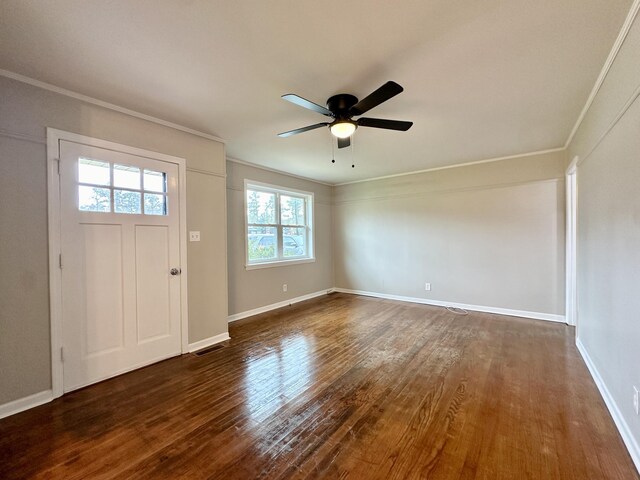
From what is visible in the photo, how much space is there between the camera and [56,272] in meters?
2.27

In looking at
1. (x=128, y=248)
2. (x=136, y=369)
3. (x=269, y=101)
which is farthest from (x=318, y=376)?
(x=269, y=101)

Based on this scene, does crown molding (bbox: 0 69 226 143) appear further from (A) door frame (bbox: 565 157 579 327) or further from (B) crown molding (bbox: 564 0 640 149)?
(A) door frame (bbox: 565 157 579 327)

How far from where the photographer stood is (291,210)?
5.55m

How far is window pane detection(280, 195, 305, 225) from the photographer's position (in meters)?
5.33

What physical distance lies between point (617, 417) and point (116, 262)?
4.09 meters

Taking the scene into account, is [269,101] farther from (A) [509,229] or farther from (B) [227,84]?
(A) [509,229]

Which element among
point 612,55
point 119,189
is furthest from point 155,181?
point 612,55

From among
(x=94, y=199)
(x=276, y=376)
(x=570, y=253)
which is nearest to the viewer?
(x=94, y=199)

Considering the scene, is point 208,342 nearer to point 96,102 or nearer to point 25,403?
point 25,403

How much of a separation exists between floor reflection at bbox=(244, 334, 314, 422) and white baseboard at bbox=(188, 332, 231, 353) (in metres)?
0.69

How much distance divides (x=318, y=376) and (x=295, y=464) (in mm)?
1016

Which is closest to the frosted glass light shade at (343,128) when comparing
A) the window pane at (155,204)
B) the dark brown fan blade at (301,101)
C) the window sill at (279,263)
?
the dark brown fan blade at (301,101)

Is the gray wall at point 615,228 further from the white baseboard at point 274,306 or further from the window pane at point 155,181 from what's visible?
the white baseboard at point 274,306

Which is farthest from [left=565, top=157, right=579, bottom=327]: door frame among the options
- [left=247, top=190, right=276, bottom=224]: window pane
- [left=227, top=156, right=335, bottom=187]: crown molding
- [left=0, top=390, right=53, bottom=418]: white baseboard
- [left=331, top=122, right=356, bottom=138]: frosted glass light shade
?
[left=0, top=390, right=53, bottom=418]: white baseboard
